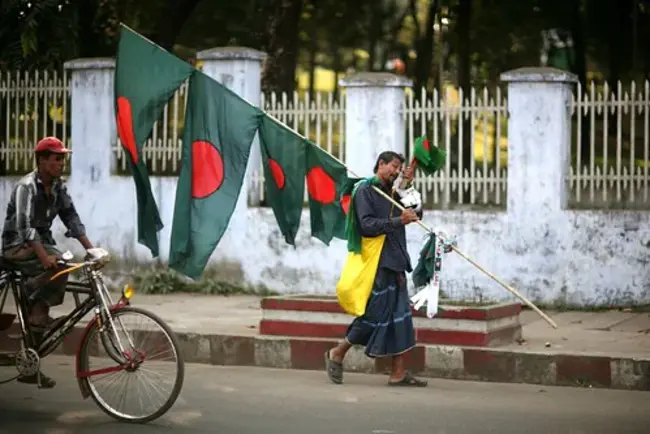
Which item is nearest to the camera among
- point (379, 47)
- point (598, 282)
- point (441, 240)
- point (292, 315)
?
point (441, 240)

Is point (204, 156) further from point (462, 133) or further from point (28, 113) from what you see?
point (28, 113)

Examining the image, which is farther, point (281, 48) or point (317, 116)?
point (281, 48)

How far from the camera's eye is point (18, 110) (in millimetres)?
16031

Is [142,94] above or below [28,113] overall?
below

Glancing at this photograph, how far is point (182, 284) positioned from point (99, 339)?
6.70 m

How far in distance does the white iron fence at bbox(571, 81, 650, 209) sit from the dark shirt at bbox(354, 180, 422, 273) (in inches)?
152

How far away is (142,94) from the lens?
433 inches

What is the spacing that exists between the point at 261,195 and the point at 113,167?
5.61ft

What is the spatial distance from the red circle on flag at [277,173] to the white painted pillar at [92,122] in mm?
4411

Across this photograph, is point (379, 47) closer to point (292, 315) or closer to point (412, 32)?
point (412, 32)

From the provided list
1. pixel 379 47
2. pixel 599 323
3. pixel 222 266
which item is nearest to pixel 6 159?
pixel 222 266

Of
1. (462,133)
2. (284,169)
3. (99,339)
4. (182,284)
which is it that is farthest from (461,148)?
(99,339)

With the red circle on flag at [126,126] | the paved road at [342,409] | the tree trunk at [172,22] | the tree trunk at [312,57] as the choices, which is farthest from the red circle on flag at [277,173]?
the tree trunk at [312,57]

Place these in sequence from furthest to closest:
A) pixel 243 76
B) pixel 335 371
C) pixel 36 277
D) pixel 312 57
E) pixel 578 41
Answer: pixel 312 57, pixel 578 41, pixel 243 76, pixel 335 371, pixel 36 277
